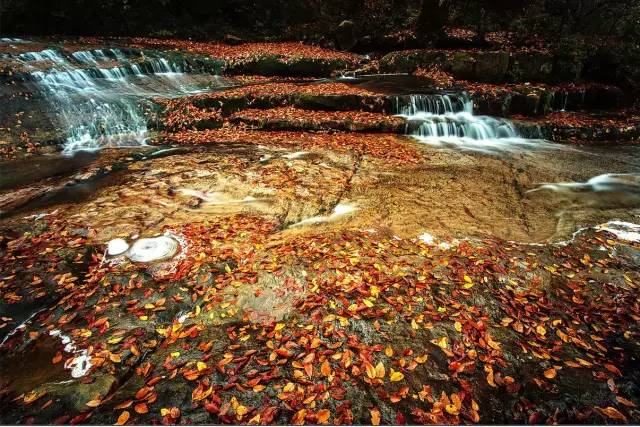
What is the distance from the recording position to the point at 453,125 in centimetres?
1169

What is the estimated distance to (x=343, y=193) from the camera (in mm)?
6855

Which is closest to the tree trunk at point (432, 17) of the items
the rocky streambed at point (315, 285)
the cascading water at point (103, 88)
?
the cascading water at point (103, 88)

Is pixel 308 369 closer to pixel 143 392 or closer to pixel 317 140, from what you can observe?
pixel 143 392

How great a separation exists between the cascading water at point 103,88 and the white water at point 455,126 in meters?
8.86

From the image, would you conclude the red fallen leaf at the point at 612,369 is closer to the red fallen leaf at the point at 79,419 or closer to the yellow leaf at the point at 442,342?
the yellow leaf at the point at 442,342

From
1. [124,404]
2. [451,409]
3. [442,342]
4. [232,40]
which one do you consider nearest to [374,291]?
[442,342]

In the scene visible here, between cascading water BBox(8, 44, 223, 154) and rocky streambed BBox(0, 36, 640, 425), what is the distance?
3.94 ft

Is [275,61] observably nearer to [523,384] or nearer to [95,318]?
[95,318]

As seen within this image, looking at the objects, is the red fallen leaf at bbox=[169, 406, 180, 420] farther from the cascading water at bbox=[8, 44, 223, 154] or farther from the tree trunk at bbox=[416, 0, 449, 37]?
the tree trunk at bbox=[416, 0, 449, 37]

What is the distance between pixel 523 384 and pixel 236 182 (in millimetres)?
6040

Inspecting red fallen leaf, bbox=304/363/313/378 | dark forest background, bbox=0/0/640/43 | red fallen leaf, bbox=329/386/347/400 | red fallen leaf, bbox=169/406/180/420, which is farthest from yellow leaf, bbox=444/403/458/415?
dark forest background, bbox=0/0/640/43

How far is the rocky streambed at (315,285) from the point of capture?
9.95ft

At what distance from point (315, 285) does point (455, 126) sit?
9.62 metres

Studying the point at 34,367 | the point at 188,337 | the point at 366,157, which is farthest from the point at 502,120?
the point at 34,367
